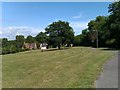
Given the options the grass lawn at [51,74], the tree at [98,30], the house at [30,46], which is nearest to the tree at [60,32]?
the tree at [98,30]

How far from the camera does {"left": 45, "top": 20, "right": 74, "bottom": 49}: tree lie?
121m

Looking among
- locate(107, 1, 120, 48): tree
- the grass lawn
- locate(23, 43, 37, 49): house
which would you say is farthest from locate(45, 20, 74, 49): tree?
the grass lawn

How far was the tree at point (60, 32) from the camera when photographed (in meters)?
121

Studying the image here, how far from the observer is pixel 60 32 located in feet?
400

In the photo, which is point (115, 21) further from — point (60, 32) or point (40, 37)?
point (40, 37)

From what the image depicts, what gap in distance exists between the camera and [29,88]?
11.4m

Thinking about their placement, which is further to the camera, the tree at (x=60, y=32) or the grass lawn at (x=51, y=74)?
the tree at (x=60, y=32)

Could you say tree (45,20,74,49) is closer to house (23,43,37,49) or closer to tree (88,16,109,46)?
tree (88,16,109,46)

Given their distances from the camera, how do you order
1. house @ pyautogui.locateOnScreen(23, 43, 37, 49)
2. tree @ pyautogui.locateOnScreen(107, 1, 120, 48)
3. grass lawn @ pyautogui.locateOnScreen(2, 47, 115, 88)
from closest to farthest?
grass lawn @ pyautogui.locateOnScreen(2, 47, 115, 88), tree @ pyautogui.locateOnScreen(107, 1, 120, 48), house @ pyautogui.locateOnScreen(23, 43, 37, 49)

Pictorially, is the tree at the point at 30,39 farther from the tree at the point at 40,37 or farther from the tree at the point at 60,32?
the tree at the point at 60,32

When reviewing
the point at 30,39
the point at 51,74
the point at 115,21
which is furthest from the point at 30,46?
the point at 51,74

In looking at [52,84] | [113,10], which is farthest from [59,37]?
[52,84]

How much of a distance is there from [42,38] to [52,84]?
458 feet

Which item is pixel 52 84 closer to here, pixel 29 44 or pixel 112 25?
pixel 112 25
